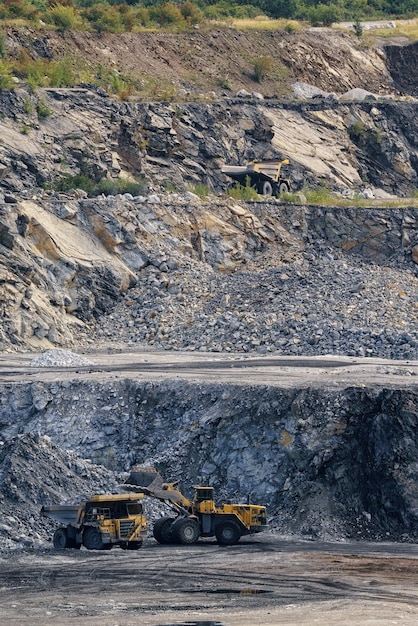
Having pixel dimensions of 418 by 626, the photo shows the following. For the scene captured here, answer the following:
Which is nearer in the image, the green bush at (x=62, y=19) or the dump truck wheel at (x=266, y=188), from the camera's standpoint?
the dump truck wheel at (x=266, y=188)

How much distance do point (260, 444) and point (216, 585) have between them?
694cm

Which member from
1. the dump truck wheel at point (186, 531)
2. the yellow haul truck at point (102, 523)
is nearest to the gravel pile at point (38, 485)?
the yellow haul truck at point (102, 523)

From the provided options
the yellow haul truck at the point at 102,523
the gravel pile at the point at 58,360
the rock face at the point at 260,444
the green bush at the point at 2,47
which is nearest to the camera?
the yellow haul truck at the point at 102,523

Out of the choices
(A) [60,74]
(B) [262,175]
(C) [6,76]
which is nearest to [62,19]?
(A) [60,74]

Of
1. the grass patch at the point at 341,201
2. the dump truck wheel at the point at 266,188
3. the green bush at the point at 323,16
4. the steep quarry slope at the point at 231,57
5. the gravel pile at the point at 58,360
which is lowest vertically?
the gravel pile at the point at 58,360

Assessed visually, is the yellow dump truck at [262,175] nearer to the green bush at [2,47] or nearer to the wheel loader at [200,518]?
the green bush at [2,47]

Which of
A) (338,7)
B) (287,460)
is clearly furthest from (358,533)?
(338,7)

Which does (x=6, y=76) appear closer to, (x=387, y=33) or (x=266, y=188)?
(x=266, y=188)

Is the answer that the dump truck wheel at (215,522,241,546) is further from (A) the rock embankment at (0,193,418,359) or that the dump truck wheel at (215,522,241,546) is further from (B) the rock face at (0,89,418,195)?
(B) the rock face at (0,89,418,195)

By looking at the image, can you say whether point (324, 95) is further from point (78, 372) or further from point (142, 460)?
point (142, 460)

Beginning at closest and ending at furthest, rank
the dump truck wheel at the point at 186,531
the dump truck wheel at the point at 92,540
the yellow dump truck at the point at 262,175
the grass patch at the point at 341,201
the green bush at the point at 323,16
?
1. the dump truck wheel at the point at 92,540
2. the dump truck wheel at the point at 186,531
3. the grass patch at the point at 341,201
4. the yellow dump truck at the point at 262,175
5. the green bush at the point at 323,16

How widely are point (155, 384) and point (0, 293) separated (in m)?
12.0

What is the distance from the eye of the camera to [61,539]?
25.4 meters

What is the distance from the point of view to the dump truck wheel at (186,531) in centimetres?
2564
